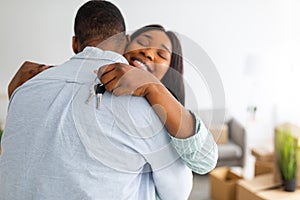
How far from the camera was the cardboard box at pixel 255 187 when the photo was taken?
278 centimetres

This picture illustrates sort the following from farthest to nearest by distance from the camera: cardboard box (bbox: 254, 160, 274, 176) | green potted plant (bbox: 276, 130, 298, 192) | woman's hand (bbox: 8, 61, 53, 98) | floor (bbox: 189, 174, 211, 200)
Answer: floor (bbox: 189, 174, 211, 200) < cardboard box (bbox: 254, 160, 274, 176) < green potted plant (bbox: 276, 130, 298, 192) < woman's hand (bbox: 8, 61, 53, 98)

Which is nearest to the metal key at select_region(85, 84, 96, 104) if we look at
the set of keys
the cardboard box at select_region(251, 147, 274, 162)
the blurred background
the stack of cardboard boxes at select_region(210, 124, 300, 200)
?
the set of keys

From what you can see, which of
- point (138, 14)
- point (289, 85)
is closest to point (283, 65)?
point (289, 85)

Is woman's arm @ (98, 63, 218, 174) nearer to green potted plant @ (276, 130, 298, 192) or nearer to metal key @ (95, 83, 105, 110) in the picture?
metal key @ (95, 83, 105, 110)

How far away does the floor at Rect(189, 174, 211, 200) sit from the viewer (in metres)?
3.58

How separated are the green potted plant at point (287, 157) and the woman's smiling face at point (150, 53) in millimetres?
2021

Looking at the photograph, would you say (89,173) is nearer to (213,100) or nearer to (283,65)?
(213,100)

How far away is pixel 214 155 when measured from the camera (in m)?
0.79

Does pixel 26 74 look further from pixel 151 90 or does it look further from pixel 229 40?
pixel 229 40

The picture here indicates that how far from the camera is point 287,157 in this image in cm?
268

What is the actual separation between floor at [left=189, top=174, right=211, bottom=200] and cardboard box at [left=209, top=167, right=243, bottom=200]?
4.0 inches

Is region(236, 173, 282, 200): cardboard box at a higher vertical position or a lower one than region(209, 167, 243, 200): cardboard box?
higher

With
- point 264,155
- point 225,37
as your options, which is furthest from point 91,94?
point 225,37

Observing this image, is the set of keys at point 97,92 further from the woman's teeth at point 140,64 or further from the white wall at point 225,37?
the white wall at point 225,37
